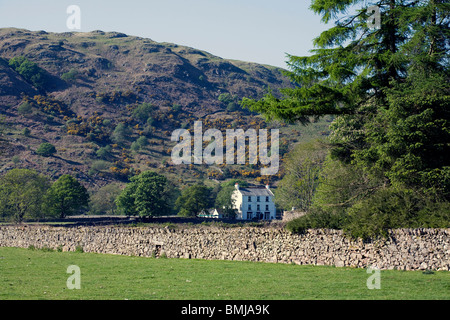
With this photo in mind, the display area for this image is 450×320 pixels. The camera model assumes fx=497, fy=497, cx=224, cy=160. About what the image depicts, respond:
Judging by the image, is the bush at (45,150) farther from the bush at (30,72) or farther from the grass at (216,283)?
the grass at (216,283)

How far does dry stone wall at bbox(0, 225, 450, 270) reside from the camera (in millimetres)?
18859

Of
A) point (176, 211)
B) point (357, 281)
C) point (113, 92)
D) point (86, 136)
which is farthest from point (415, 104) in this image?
point (113, 92)

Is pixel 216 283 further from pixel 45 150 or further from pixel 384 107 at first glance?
pixel 45 150

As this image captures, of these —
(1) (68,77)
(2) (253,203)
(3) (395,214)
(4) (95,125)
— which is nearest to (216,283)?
(3) (395,214)

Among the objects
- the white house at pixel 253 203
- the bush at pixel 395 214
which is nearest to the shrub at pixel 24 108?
the white house at pixel 253 203

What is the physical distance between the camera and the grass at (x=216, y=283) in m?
12.9

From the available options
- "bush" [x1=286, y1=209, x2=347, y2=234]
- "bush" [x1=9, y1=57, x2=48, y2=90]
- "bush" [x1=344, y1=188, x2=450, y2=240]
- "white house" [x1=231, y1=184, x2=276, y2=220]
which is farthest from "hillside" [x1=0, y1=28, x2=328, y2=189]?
"bush" [x1=344, y1=188, x2=450, y2=240]

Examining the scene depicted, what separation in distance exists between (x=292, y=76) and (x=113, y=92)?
564 ft

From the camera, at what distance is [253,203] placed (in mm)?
115625

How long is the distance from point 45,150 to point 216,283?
11829 cm

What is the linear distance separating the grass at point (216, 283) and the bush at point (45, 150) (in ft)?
360

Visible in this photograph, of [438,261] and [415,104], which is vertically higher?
[415,104]

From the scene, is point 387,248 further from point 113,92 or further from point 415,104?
point 113,92

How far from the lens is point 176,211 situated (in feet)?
377
